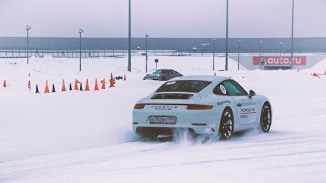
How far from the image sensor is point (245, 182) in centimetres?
895

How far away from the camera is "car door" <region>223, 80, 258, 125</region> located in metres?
14.6

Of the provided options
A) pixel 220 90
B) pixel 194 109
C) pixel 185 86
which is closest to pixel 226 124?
pixel 220 90

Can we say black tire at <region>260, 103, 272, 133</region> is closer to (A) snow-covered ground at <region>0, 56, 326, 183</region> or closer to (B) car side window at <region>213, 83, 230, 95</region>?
(A) snow-covered ground at <region>0, 56, 326, 183</region>

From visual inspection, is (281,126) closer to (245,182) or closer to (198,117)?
(198,117)

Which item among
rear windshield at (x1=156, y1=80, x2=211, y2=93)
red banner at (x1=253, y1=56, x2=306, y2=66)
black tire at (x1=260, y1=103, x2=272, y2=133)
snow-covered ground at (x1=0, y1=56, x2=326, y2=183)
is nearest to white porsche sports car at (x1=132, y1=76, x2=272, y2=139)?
rear windshield at (x1=156, y1=80, x2=211, y2=93)

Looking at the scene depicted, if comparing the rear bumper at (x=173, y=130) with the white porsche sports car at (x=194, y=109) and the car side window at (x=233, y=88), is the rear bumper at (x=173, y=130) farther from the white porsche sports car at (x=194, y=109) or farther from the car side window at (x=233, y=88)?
the car side window at (x=233, y=88)

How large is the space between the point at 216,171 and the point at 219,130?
3791 mm

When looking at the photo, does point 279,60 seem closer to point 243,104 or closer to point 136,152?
point 243,104

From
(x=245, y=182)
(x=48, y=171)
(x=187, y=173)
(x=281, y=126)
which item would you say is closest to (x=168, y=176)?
(x=187, y=173)

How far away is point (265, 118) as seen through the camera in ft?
52.1

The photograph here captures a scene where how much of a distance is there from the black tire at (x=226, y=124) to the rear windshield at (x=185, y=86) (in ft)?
2.29

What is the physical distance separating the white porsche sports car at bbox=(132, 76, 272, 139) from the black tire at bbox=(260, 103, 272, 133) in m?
0.84

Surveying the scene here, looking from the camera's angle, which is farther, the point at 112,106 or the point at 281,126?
the point at 112,106

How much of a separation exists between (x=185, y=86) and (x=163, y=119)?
1.20 meters
